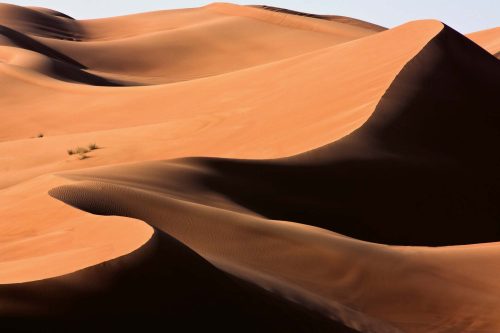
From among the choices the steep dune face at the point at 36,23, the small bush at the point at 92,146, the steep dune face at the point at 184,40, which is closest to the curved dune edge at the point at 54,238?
the small bush at the point at 92,146

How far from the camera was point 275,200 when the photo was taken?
11.4 m

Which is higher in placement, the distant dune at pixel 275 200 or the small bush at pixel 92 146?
the distant dune at pixel 275 200

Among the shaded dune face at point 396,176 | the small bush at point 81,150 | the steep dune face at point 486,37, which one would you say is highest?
the steep dune face at point 486,37

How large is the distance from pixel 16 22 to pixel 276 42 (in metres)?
14.4

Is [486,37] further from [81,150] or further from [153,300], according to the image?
[153,300]

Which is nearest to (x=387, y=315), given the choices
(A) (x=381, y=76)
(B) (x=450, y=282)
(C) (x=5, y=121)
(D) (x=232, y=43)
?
(B) (x=450, y=282)

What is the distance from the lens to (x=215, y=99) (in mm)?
22359

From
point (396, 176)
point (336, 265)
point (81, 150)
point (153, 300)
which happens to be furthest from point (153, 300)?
point (81, 150)

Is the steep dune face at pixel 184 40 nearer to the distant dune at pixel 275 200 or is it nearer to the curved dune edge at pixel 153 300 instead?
the distant dune at pixel 275 200

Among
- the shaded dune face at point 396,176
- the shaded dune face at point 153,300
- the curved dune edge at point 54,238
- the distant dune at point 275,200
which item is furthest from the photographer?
the shaded dune face at point 396,176

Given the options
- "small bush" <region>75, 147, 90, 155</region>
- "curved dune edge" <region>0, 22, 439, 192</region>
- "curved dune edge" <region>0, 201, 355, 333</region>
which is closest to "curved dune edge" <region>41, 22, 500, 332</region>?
"curved dune edge" <region>0, 201, 355, 333</region>

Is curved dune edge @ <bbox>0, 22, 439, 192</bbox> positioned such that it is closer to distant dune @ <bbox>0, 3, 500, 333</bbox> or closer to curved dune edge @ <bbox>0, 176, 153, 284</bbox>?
distant dune @ <bbox>0, 3, 500, 333</bbox>

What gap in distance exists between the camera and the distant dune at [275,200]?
5957 mm

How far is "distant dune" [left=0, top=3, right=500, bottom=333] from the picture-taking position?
596 cm
